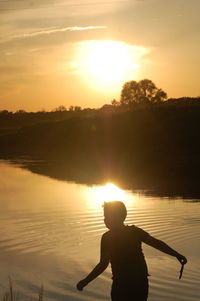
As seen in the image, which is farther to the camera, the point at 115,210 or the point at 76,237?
the point at 76,237

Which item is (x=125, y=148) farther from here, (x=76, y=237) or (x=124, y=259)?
(x=124, y=259)

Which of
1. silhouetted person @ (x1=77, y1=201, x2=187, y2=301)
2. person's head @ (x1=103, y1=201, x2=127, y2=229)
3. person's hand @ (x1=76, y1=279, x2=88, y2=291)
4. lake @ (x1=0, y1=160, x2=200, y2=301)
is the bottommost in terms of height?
lake @ (x1=0, y1=160, x2=200, y2=301)

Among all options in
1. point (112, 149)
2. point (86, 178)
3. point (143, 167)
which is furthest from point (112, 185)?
point (112, 149)

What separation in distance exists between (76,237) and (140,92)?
7959 cm

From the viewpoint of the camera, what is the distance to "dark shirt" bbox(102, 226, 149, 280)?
17.8ft

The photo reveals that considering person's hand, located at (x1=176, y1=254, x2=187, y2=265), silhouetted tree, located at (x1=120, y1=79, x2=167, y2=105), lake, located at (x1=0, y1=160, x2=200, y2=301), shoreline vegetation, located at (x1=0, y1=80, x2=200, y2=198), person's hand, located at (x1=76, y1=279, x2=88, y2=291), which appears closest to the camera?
person's hand, located at (x1=176, y1=254, x2=187, y2=265)

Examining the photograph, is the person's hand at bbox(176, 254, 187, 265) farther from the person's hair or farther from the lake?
the lake

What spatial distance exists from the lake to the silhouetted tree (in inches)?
2578

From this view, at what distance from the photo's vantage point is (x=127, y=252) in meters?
5.44

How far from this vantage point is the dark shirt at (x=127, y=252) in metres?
5.42

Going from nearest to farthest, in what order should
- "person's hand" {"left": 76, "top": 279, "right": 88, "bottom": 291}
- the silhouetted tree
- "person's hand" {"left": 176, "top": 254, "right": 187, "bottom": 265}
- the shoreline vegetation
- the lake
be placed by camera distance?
1. "person's hand" {"left": 176, "top": 254, "right": 187, "bottom": 265}
2. "person's hand" {"left": 76, "top": 279, "right": 88, "bottom": 291}
3. the lake
4. the shoreline vegetation
5. the silhouetted tree

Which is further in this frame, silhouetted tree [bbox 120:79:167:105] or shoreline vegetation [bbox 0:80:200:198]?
silhouetted tree [bbox 120:79:167:105]

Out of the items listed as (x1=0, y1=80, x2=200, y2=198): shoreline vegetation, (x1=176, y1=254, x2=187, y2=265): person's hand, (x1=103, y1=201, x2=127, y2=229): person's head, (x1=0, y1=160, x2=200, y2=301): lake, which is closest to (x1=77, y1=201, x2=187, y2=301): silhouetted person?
(x1=103, y1=201, x2=127, y2=229): person's head

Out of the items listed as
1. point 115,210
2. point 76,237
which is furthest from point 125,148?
point 115,210
